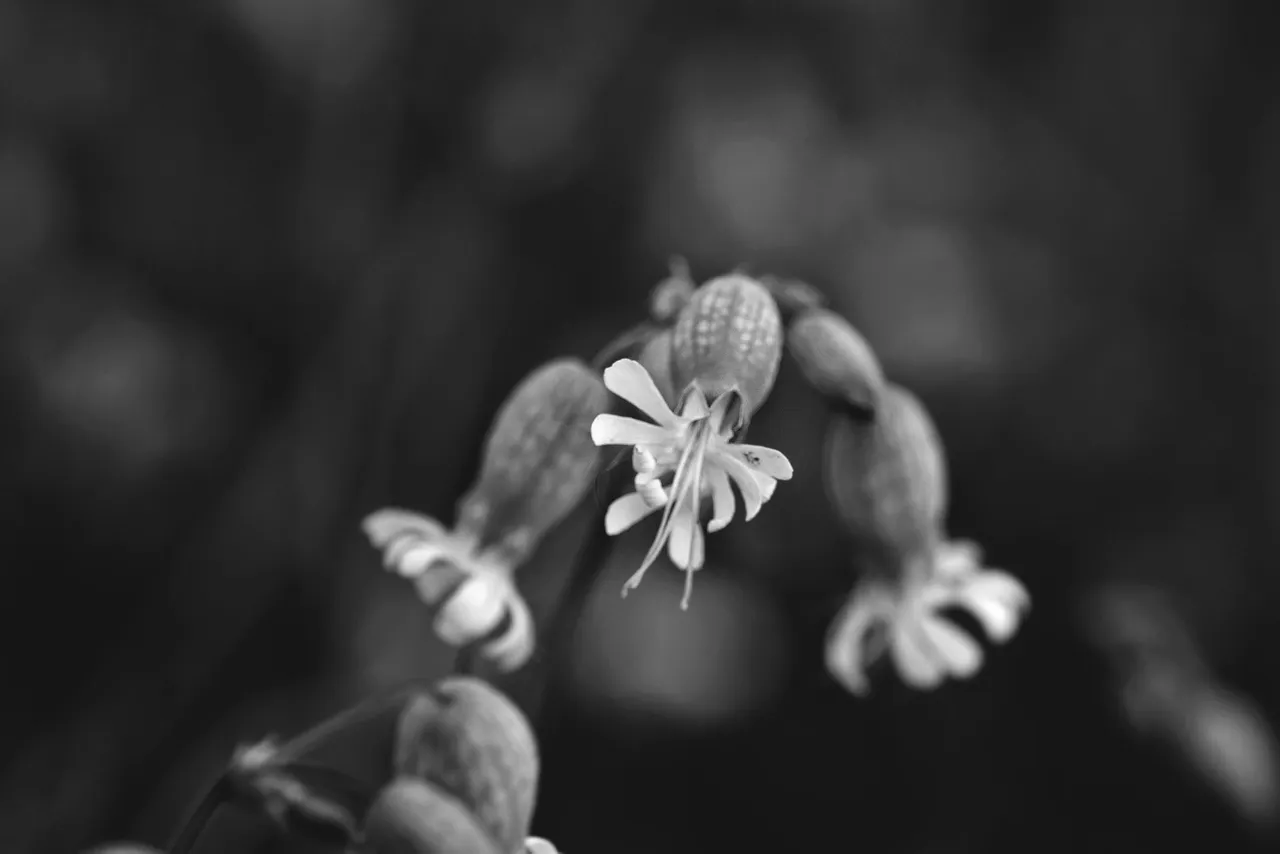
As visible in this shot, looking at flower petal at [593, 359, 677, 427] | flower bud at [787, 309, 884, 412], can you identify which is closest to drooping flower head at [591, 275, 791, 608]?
flower petal at [593, 359, 677, 427]

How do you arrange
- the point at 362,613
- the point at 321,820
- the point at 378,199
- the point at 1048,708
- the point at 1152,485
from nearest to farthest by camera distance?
the point at 321,820, the point at 362,613, the point at 1048,708, the point at 378,199, the point at 1152,485

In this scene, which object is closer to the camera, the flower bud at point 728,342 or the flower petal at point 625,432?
the flower petal at point 625,432

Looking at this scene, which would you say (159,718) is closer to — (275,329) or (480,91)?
(275,329)

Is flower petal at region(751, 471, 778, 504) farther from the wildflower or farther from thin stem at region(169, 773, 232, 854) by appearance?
thin stem at region(169, 773, 232, 854)

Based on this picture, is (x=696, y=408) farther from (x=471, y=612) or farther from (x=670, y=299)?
(x=471, y=612)

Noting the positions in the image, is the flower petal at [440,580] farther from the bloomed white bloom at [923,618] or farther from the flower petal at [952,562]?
the flower petal at [952,562]

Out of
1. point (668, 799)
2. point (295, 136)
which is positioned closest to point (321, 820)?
point (668, 799)

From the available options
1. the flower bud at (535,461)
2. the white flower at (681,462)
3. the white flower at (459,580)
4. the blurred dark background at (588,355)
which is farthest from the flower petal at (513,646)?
the blurred dark background at (588,355)
